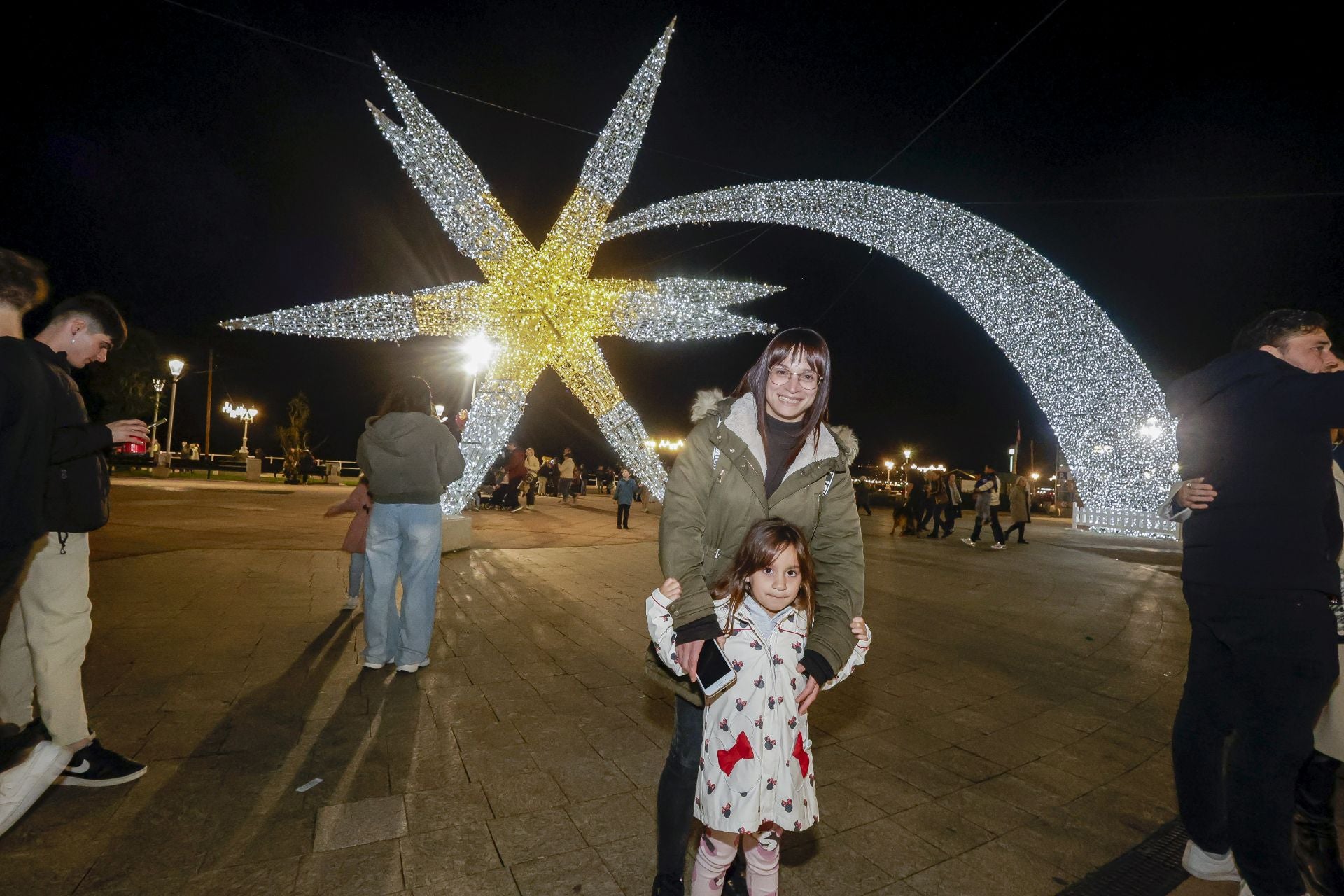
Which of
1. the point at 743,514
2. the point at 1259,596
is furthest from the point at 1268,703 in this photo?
the point at 743,514

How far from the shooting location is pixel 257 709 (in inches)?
130

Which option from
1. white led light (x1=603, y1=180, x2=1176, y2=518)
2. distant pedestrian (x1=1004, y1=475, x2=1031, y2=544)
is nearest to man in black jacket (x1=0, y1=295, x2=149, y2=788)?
white led light (x1=603, y1=180, x2=1176, y2=518)

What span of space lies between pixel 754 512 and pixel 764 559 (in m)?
0.16

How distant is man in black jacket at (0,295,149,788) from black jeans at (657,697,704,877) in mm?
2185

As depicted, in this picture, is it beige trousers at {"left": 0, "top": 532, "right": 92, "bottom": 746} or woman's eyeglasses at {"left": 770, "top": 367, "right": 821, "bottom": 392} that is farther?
beige trousers at {"left": 0, "top": 532, "right": 92, "bottom": 746}

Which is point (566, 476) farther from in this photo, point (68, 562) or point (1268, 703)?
point (1268, 703)

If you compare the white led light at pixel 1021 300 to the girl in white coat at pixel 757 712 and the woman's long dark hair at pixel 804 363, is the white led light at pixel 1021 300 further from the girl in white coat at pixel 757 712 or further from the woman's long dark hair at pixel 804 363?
the girl in white coat at pixel 757 712

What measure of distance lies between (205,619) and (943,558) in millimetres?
10036

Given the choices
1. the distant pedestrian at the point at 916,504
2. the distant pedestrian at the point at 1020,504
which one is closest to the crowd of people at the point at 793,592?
the distant pedestrian at the point at 1020,504

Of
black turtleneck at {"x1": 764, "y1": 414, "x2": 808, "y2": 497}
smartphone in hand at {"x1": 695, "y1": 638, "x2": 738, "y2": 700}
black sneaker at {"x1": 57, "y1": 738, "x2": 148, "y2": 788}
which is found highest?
black turtleneck at {"x1": 764, "y1": 414, "x2": 808, "y2": 497}

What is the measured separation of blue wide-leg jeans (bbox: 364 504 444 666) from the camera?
159 inches

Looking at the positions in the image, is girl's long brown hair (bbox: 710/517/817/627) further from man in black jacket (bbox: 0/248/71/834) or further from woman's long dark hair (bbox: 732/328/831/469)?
man in black jacket (bbox: 0/248/71/834)

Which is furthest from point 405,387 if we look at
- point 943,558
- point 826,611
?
point 943,558

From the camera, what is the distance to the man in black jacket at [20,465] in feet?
6.86
